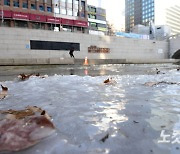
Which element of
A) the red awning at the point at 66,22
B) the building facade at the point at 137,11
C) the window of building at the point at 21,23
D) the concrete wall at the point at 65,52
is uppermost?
the building facade at the point at 137,11

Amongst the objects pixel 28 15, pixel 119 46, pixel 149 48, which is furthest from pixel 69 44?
pixel 28 15

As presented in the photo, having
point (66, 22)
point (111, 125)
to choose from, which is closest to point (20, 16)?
point (66, 22)

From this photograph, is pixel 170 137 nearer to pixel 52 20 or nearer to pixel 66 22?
pixel 66 22

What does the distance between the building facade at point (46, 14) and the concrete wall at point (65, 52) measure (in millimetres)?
11483

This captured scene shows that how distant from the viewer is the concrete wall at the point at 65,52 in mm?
24625

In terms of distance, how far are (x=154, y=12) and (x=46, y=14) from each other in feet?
185

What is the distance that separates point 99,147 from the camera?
131cm

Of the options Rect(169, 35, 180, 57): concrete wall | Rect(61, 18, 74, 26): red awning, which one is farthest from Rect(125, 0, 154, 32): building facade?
Rect(169, 35, 180, 57): concrete wall

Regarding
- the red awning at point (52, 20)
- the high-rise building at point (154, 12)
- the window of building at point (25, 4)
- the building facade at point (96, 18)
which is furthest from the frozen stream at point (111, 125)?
the high-rise building at point (154, 12)

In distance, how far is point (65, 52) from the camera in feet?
96.0

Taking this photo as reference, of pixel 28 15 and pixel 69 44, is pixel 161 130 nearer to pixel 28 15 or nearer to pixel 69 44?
pixel 69 44

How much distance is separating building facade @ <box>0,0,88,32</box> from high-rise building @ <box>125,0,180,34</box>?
38286 millimetres

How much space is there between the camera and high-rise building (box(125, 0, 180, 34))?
93.4 m

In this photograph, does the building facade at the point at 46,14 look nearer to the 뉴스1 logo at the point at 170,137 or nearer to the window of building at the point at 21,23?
the window of building at the point at 21,23
